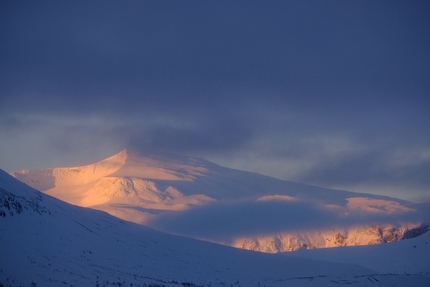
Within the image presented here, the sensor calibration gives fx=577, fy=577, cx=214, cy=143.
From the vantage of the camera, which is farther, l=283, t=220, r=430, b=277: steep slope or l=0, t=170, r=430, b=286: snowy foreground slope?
l=283, t=220, r=430, b=277: steep slope

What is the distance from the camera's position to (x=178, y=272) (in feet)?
154

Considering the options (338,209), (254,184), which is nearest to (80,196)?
(254,184)

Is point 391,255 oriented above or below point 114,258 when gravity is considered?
above

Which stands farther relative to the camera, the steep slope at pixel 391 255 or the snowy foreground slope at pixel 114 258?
the steep slope at pixel 391 255

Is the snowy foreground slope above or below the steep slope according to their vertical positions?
below

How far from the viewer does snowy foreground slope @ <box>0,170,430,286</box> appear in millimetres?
35938

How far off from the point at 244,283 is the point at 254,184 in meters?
122

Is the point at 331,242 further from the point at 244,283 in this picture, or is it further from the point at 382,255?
the point at 244,283

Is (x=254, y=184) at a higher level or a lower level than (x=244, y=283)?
higher

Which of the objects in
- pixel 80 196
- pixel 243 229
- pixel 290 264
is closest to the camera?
pixel 290 264

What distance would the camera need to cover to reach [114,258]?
1806 inches

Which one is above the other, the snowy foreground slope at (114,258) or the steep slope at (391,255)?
the steep slope at (391,255)

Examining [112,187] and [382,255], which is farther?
[112,187]

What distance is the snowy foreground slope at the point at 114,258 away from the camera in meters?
35.9
